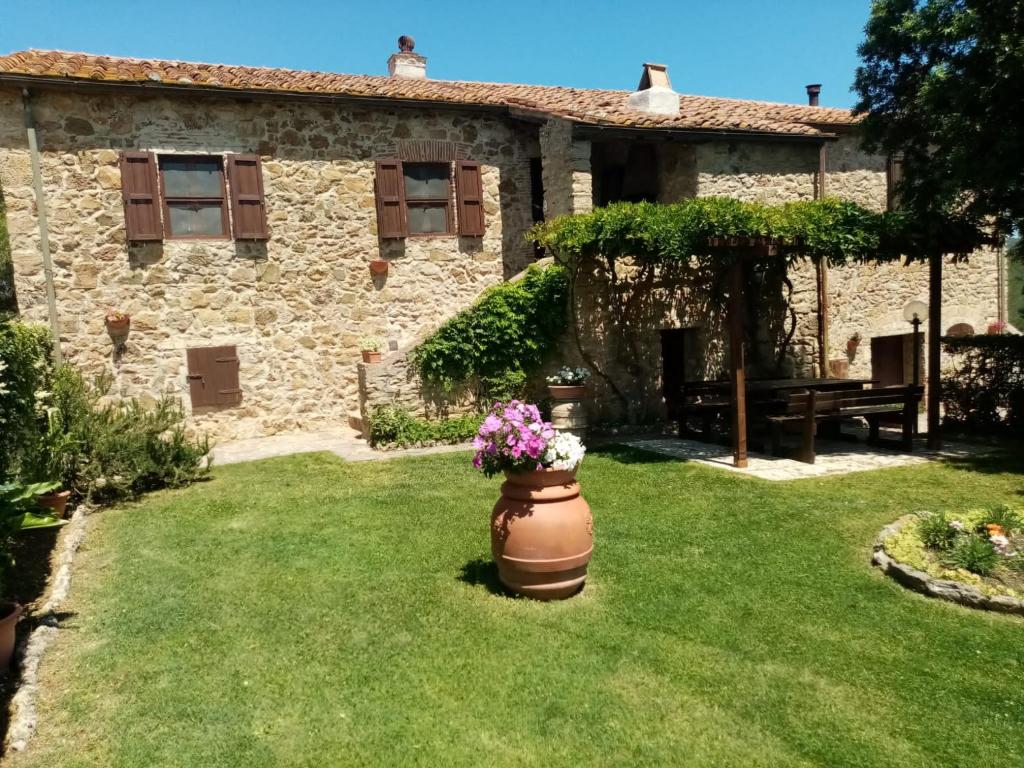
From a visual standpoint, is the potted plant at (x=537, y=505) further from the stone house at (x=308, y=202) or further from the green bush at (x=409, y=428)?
the stone house at (x=308, y=202)

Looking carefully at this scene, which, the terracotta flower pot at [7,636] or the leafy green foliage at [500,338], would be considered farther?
the leafy green foliage at [500,338]

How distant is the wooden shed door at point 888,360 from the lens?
14508 mm

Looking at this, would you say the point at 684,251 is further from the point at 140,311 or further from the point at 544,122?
the point at 140,311

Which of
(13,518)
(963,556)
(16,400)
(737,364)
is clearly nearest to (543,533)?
(963,556)

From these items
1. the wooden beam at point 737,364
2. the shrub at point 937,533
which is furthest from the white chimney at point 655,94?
the shrub at point 937,533

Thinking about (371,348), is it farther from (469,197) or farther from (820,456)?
(820,456)

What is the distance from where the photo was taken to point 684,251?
8727 mm

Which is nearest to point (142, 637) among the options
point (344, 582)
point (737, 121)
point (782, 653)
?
point (344, 582)

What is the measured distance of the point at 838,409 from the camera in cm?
884

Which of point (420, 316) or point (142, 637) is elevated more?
point (420, 316)

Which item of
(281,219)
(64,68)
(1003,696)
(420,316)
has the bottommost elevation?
(1003,696)

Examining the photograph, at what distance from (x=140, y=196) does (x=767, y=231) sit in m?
8.69

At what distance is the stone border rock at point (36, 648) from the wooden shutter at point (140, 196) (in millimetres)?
5287

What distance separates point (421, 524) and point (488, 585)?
1658 millimetres
